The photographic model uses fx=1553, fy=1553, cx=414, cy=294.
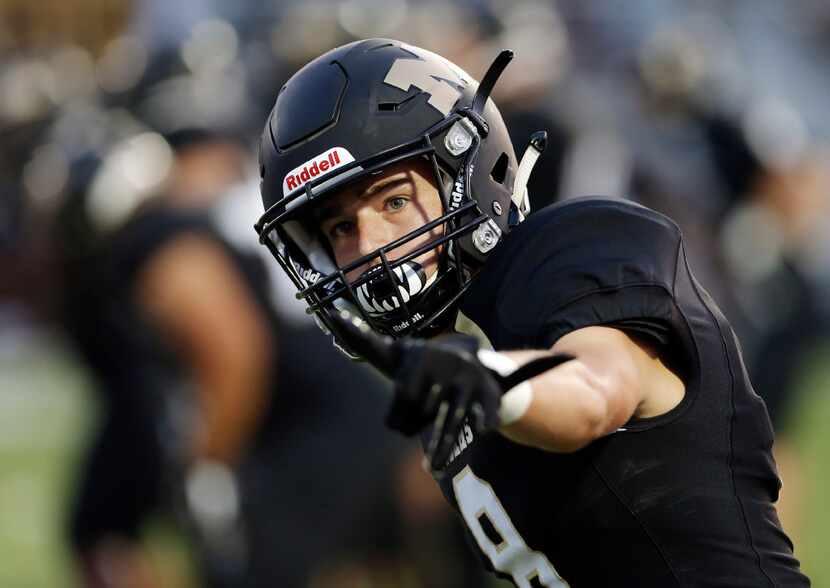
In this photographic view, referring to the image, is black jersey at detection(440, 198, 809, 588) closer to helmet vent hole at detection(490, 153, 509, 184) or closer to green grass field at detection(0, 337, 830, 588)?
helmet vent hole at detection(490, 153, 509, 184)

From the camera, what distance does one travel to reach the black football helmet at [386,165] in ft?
8.40

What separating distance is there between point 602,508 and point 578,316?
1.10ft

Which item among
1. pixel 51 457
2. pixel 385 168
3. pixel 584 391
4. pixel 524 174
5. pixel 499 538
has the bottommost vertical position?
pixel 51 457

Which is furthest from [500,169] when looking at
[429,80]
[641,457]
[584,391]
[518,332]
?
[584,391]

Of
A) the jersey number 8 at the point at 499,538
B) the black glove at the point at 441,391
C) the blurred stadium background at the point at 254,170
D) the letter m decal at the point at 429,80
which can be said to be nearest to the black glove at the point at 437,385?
the black glove at the point at 441,391

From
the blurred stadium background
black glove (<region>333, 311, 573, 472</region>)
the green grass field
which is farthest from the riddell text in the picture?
the green grass field

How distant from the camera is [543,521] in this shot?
95.0 inches

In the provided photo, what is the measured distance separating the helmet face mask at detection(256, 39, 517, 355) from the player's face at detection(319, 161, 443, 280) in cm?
2

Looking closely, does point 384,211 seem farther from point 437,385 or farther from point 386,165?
point 437,385

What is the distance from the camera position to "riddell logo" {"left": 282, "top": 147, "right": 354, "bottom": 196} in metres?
2.60

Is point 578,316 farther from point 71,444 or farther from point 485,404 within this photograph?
point 71,444

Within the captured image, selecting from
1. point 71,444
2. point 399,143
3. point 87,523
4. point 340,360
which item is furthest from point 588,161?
point 71,444

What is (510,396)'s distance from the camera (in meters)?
2.00

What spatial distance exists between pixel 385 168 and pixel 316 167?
12 cm
